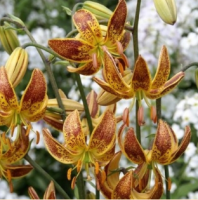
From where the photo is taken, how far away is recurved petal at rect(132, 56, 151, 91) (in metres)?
0.91

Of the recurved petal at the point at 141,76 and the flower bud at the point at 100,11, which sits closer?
the recurved petal at the point at 141,76

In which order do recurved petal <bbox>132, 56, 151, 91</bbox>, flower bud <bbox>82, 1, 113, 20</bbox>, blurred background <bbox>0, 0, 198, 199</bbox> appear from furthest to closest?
blurred background <bbox>0, 0, 198, 199</bbox>
flower bud <bbox>82, 1, 113, 20</bbox>
recurved petal <bbox>132, 56, 151, 91</bbox>

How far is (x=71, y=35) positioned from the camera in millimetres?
1042

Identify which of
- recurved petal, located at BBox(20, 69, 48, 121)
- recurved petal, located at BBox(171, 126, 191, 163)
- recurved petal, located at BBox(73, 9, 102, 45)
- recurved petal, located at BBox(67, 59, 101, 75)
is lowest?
recurved petal, located at BBox(171, 126, 191, 163)

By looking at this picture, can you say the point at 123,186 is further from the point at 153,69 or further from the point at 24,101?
the point at 153,69

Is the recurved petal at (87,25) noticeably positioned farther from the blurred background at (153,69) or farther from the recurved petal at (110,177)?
the blurred background at (153,69)

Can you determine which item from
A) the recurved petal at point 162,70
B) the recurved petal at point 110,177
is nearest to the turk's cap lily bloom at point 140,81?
the recurved petal at point 162,70

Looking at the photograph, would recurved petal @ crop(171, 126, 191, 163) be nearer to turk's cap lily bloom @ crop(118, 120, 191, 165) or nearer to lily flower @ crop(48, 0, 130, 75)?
turk's cap lily bloom @ crop(118, 120, 191, 165)

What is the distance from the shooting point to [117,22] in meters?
0.94

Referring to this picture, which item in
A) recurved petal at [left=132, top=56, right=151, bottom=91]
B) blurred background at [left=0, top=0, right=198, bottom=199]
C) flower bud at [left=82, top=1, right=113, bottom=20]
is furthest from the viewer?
blurred background at [left=0, top=0, right=198, bottom=199]

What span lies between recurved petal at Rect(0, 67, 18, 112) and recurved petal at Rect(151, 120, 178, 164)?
0.72 ft

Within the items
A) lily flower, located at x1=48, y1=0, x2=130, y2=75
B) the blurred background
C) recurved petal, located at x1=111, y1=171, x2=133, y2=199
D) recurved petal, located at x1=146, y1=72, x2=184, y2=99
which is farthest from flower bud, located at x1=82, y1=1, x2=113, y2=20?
the blurred background

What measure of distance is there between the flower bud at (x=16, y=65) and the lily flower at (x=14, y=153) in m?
0.08

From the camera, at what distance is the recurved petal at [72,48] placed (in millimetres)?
935
